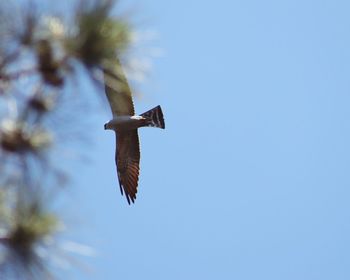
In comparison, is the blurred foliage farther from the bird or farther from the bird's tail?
the bird's tail

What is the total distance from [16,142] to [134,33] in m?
0.68

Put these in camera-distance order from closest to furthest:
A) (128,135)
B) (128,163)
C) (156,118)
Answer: (156,118)
(128,135)
(128,163)

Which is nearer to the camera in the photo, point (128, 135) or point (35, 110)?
point (35, 110)

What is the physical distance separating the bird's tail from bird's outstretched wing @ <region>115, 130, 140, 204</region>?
22.1 inches

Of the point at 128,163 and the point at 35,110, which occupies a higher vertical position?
the point at 128,163

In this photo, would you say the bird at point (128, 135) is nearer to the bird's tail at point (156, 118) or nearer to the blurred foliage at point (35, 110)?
the bird's tail at point (156, 118)

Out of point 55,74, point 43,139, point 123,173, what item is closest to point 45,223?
point 43,139

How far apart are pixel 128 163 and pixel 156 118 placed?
41.7 inches

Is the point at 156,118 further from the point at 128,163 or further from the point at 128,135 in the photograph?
the point at 128,163

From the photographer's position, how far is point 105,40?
2994 millimetres

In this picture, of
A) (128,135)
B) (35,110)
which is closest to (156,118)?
(128,135)

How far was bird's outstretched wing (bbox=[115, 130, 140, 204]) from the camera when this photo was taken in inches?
373

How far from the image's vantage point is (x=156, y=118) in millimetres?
8891

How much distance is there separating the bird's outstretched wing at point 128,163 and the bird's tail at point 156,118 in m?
0.56
